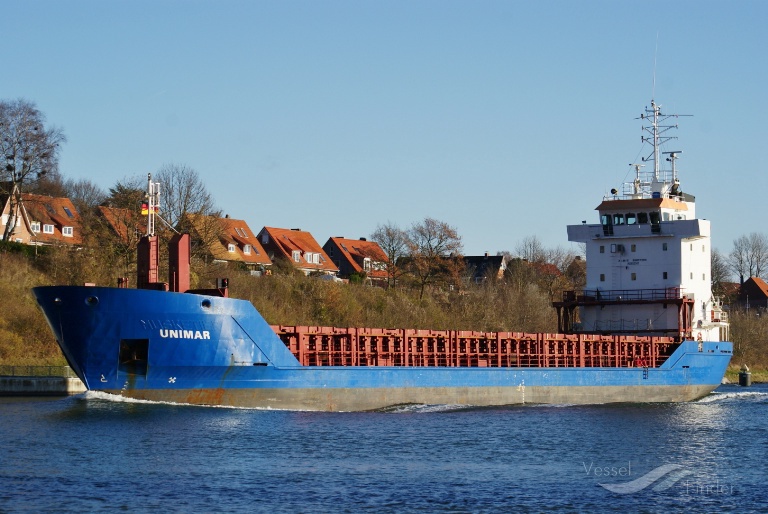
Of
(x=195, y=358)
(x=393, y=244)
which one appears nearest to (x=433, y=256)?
(x=393, y=244)

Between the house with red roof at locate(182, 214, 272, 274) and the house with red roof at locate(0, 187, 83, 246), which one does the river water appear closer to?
the house with red roof at locate(182, 214, 272, 274)

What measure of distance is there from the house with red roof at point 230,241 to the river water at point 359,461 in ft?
87.3

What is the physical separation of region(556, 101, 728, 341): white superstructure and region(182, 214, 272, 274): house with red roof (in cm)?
2103

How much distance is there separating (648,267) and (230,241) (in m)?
34.4

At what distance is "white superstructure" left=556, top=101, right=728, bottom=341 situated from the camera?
43.8 metres

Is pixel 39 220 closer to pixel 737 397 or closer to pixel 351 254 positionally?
pixel 351 254

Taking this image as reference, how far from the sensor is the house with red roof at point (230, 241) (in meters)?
58.0

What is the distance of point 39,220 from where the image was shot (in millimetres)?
61969

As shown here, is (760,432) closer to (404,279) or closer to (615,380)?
(615,380)

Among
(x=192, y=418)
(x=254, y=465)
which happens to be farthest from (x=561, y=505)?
(x=192, y=418)

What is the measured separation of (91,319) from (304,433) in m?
6.48

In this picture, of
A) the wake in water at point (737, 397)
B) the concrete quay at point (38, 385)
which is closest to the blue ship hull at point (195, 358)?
the concrete quay at point (38, 385)

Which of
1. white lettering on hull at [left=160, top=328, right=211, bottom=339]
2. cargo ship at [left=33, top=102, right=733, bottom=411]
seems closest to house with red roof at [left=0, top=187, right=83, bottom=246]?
cargo ship at [left=33, top=102, right=733, bottom=411]

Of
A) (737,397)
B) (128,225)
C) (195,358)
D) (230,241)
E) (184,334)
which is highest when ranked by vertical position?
(230,241)
